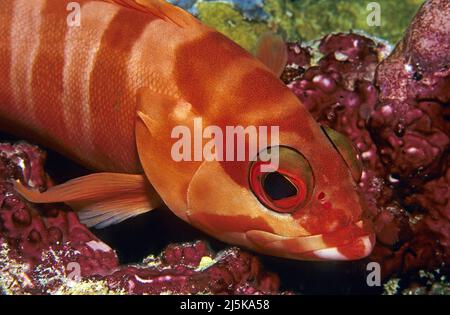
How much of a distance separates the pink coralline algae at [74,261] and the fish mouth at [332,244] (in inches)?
18.9

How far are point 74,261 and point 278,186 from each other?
1658 mm

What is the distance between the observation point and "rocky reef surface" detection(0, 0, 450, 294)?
3.21 m

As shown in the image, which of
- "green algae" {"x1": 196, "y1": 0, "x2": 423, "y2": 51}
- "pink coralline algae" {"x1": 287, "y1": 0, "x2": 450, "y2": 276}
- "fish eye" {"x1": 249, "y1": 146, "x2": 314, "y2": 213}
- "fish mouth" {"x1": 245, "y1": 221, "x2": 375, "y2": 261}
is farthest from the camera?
"green algae" {"x1": 196, "y1": 0, "x2": 423, "y2": 51}

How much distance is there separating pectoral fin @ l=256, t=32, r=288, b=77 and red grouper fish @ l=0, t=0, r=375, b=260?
12 mm

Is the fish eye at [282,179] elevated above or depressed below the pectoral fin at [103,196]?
above

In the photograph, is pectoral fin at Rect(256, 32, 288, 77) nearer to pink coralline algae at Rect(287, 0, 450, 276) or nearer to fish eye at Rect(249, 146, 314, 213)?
pink coralline algae at Rect(287, 0, 450, 276)

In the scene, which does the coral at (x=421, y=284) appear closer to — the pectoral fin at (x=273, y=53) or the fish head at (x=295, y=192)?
the fish head at (x=295, y=192)

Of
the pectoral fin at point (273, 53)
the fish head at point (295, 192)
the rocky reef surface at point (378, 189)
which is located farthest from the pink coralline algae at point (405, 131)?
the fish head at point (295, 192)

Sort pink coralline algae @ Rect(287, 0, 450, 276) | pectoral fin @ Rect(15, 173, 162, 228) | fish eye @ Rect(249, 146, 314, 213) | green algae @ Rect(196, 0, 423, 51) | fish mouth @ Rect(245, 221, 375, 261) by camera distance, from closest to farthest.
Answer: fish eye @ Rect(249, 146, 314, 213), fish mouth @ Rect(245, 221, 375, 261), pectoral fin @ Rect(15, 173, 162, 228), pink coralline algae @ Rect(287, 0, 450, 276), green algae @ Rect(196, 0, 423, 51)

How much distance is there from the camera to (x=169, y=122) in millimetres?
2977

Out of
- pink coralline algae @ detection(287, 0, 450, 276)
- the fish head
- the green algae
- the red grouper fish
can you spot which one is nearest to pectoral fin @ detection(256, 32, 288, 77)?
the red grouper fish

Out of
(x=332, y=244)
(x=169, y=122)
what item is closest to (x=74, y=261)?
(x=169, y=122)

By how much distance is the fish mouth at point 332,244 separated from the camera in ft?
8.88
